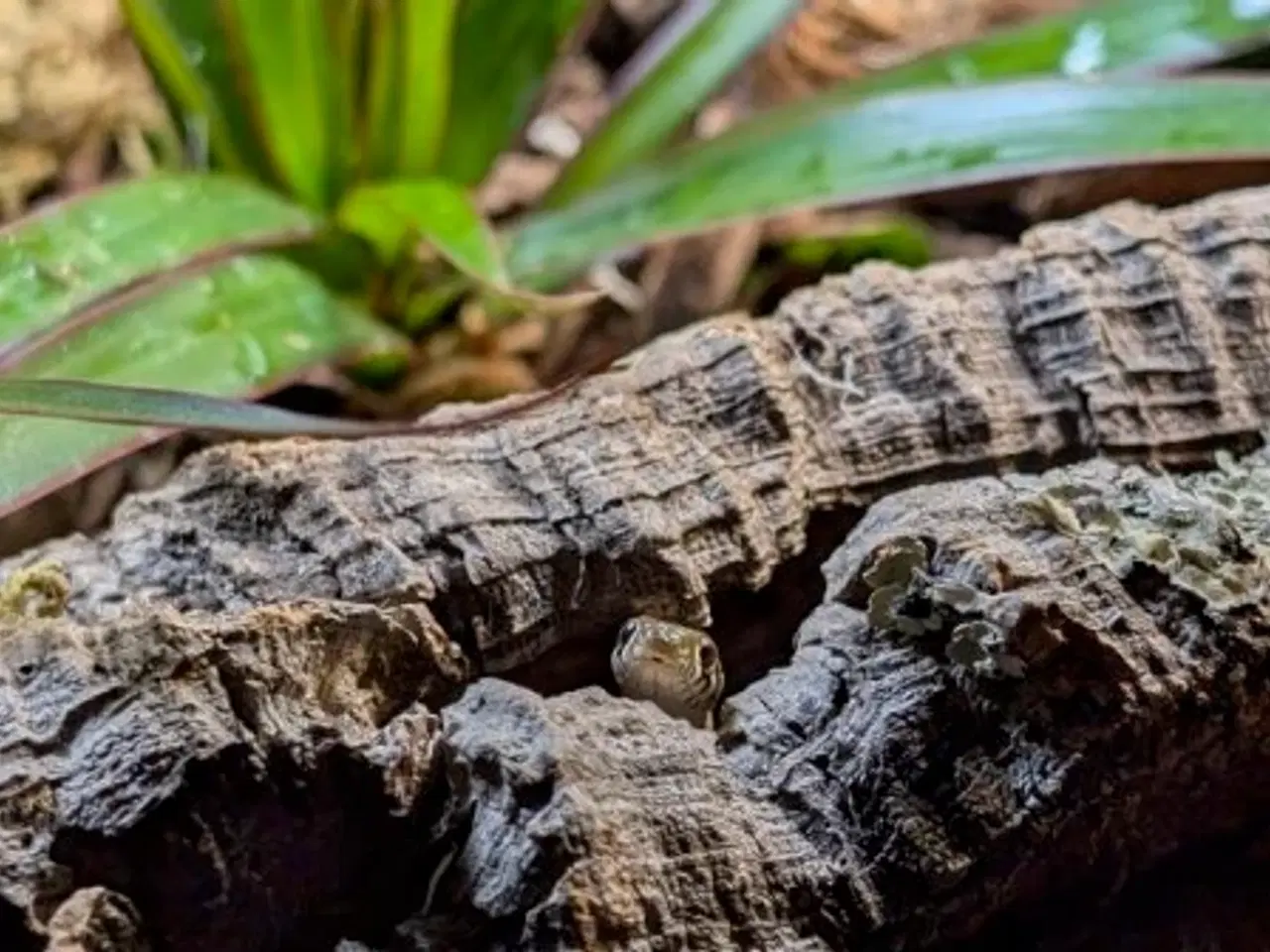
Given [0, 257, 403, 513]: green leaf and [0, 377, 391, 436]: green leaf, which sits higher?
[0, 257, 403, 513]: green leaf

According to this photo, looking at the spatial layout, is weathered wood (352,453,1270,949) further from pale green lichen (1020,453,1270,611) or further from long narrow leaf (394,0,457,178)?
long narrow leaf (394,0,457,178)

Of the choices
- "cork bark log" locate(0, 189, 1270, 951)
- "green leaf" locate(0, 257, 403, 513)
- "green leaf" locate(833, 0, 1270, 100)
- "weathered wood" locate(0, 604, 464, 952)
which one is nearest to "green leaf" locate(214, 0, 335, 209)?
"green leaf" locate(0, 257, 403, 513)

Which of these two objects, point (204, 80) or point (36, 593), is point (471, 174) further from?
point (36, 593)

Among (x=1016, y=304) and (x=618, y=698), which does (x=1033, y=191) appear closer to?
(x=1016, y=304)

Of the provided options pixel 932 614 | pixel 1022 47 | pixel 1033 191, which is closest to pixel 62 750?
pixel 932 614

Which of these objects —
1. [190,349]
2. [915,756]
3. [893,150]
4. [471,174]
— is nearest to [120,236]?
[190,349]

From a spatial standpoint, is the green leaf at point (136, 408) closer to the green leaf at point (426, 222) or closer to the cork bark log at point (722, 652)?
the cork bark log at point (722, 652)
